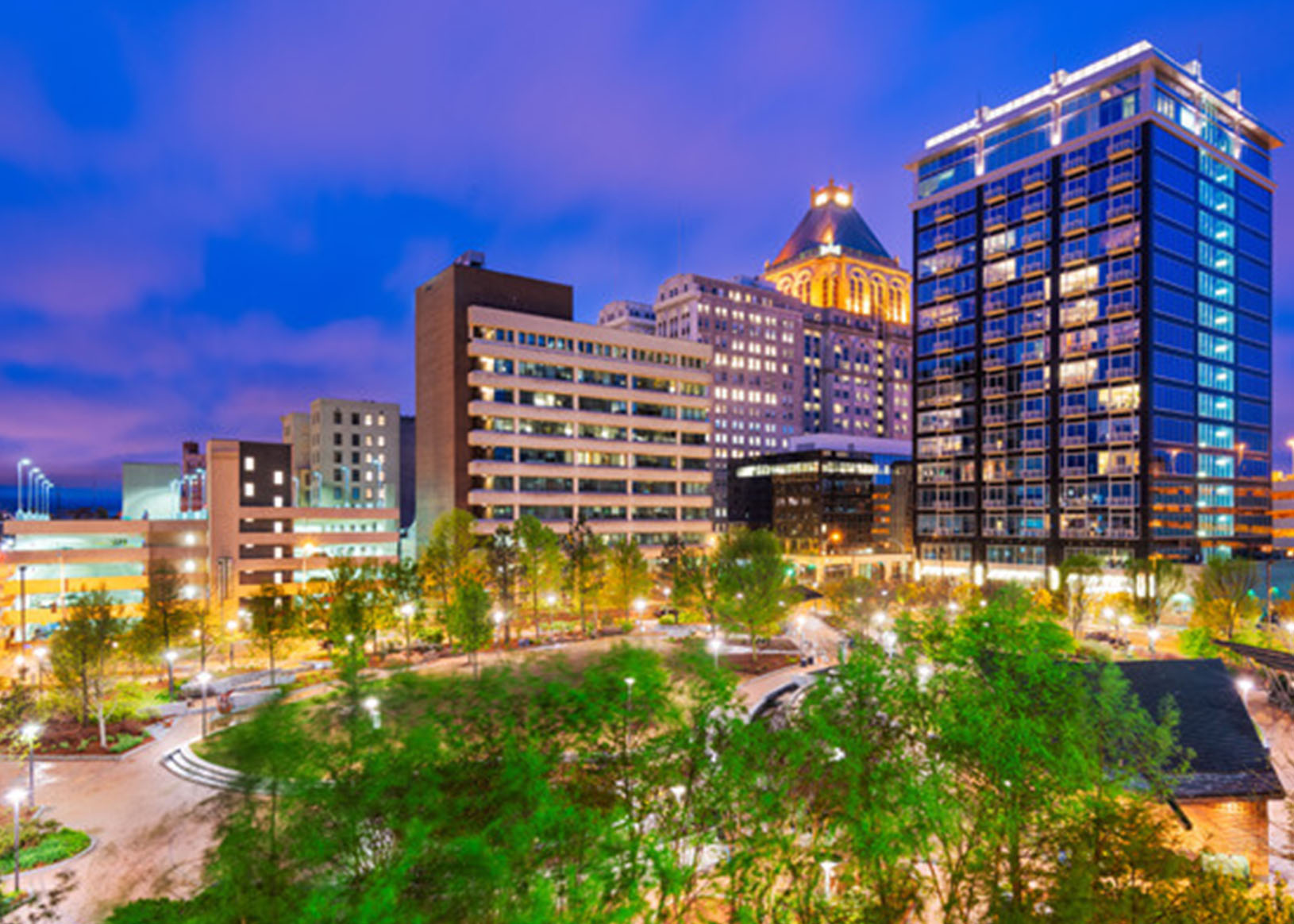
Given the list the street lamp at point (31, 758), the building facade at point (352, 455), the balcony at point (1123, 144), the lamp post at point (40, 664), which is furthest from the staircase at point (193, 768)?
the balcony at point (1123, 144)

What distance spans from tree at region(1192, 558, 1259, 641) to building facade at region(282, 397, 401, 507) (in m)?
116

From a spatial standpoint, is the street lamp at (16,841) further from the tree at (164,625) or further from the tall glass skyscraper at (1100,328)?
the tall glass skyscraper at (1100,328)

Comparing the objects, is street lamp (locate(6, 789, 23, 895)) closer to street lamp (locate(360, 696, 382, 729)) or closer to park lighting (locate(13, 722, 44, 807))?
park lighting (locate(13, 722, 44, 807))

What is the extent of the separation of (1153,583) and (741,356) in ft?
401

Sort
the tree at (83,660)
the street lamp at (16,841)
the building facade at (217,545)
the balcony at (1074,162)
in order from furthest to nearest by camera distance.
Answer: the balcony at (1074,162)
the building facade at (217,545)
the tree at (83,660)
the street lamp at (16,841)

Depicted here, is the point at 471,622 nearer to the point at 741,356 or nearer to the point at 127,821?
the point at 127,821

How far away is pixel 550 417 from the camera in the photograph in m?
95.6

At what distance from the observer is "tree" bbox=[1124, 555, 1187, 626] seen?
6875cm

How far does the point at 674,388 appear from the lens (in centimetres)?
10562

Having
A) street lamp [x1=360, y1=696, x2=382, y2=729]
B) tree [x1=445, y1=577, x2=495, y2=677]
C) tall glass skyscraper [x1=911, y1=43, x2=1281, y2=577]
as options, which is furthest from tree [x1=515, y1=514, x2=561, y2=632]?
tall glass skyscraper [x1=911, y1=43, x2=1281, y2=577]

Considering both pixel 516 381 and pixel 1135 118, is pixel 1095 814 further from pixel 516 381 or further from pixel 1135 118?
pixel 1135 118

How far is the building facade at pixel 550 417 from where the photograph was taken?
301ft

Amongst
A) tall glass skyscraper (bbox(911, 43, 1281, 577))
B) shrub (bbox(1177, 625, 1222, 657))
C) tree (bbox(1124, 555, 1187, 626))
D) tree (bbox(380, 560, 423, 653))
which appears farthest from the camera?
tall glass skyscraper (bbox(911, 43, 1281, 577))

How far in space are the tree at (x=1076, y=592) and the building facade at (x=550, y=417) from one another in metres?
47.3
